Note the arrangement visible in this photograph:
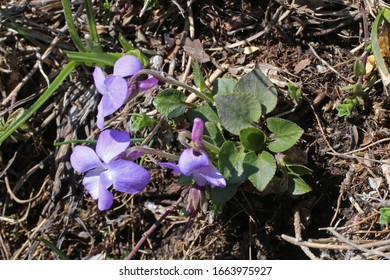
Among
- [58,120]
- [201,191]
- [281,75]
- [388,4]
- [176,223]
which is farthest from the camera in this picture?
[58,120]

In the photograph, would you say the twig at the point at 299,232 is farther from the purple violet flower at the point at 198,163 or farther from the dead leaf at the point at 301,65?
the dead leaf at the point at 301,65

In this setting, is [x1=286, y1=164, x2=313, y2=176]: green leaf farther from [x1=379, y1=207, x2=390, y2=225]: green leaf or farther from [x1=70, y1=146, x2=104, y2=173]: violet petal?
[x1=70, y1=146, x2=104, y2=173]: violet petal

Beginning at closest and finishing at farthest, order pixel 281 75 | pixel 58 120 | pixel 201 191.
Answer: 1. pixel 201 191
2. pixel 281 75
3. pixel 58 120

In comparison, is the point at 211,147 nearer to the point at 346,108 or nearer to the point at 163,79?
the point at 163,79

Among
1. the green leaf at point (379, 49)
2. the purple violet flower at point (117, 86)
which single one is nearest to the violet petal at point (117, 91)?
the purple violet flower at point (117, 86)

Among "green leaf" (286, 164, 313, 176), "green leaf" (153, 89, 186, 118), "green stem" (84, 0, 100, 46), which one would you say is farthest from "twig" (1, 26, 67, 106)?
"green leaf" (286, 164, 313, 176)

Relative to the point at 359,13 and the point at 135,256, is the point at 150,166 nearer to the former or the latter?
the point at 135,256

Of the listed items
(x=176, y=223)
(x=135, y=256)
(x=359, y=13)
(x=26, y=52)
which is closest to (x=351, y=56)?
(x=359, y=13)

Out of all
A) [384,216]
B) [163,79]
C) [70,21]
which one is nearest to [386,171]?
[384,216]
